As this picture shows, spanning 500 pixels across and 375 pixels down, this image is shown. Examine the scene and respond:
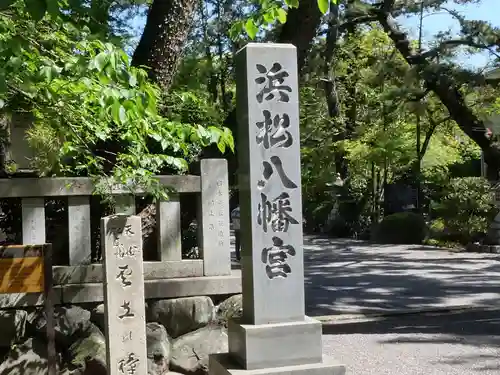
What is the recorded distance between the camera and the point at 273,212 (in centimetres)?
425

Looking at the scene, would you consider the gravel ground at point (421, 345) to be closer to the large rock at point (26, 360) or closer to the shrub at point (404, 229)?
the large rock at point (26, 360)

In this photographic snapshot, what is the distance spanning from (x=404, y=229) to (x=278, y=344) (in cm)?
1583

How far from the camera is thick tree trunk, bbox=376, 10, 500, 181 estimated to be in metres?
15.1

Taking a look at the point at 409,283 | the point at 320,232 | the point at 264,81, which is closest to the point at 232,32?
the point at 264,81

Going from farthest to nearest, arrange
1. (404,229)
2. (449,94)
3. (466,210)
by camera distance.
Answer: (404,229) < (466,210) < (449,94)

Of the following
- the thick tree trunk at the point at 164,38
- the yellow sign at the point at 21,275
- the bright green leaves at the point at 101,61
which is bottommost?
the yellow sign at the point at 21,275

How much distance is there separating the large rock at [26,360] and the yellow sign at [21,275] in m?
0.70

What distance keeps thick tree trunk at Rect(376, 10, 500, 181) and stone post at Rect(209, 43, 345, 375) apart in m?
11.7

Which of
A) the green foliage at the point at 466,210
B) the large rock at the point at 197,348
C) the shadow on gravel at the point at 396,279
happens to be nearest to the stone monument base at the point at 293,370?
the large rock at the point at 197,348

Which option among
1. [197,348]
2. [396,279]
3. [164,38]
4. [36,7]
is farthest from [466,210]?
[36,7]

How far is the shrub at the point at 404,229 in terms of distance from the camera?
19.0m

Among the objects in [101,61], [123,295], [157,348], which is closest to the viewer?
[101,61]

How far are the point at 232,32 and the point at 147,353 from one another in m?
2.86

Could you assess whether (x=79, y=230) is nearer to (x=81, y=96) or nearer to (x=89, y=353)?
(x=89, y=353)
